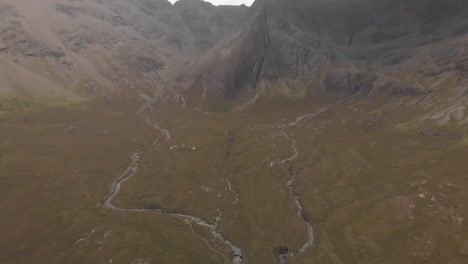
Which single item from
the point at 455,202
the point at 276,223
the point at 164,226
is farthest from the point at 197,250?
the point at 455,202

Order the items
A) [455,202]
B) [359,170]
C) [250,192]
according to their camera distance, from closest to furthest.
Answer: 1. [455,202]
2. [250,192]
3. [359,170]

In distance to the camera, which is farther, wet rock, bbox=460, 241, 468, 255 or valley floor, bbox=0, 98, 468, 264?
valley floor, bbox=0, 98, 468, 264

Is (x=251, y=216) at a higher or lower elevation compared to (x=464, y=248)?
lower

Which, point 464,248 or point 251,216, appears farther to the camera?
point 251,216

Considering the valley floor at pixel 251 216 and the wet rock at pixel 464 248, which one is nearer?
the wet rock at pixel 464 248

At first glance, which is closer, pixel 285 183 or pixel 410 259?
pixel 410 259

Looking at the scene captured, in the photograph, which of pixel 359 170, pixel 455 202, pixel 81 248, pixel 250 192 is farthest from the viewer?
pixel 359 170

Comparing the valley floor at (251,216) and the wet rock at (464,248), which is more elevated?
the wet rock at (464,248)

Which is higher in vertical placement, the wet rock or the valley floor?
the wet rock

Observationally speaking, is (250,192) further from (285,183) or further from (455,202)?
(455,202)
